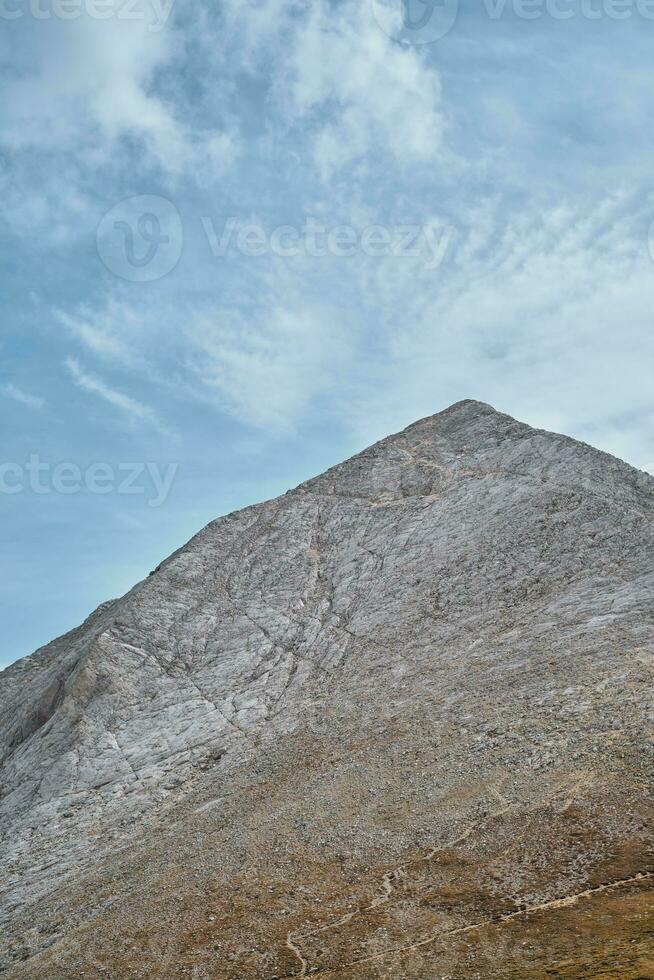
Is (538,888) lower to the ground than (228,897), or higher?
lower

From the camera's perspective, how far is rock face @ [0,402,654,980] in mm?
22828

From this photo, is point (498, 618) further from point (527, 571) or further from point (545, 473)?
point (545, 473)

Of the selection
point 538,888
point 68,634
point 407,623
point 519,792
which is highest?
point 68,634

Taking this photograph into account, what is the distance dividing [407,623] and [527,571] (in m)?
7.64

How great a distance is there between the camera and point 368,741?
1387 inches

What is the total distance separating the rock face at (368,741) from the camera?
74.9ft

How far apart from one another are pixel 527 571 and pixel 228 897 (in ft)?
84.1

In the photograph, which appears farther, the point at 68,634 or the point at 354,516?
the point at 68,634

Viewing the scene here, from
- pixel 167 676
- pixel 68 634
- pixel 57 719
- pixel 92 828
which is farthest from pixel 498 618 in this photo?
pixel 68 634

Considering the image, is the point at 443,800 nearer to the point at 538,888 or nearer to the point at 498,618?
the point at 538,888

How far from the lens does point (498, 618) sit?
42.3 m

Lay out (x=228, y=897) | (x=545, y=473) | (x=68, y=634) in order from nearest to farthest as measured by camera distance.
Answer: (x=228, y=897) → (x=545, y=473) → (x=68, y=634)

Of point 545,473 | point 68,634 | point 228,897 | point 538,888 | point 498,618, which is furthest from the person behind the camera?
point 68,634

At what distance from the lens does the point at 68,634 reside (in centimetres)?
6806
